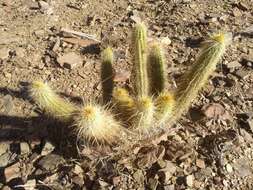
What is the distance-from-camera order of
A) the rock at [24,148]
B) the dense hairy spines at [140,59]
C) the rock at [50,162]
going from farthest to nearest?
the rock at [24,148]
the rock at [50,162]
the dense hairy spines at [140,59]

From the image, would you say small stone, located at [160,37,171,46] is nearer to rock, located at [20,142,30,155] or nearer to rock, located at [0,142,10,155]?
rock, located at [20,142,30,155]

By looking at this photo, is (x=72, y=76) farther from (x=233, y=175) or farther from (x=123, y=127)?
(x=233, y=175)

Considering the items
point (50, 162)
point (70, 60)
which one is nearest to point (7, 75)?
point (70, 60)

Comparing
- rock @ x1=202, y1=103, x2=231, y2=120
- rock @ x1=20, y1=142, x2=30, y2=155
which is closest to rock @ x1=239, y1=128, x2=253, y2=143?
rock @ x1=202, y1=103, x2=231, y2=120

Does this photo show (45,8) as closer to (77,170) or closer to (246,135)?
(77,170)

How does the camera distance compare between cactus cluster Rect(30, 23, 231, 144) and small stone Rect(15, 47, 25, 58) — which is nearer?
cactus cluster Rect(30, 23, 231, 144)

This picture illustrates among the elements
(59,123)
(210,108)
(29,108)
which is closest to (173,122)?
(210,108)

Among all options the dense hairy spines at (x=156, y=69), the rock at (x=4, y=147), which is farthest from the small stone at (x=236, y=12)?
the rock at (x=4, y=147)

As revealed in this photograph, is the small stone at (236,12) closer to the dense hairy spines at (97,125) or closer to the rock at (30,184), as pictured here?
the dense hairy spines at (97,125)

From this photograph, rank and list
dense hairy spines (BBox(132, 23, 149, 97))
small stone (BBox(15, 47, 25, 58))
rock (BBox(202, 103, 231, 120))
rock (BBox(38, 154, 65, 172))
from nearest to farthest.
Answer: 1. dense hairy spines (BBox(132, 23, 149, 97))
2. rock (BBox(38, 154, 65, 172))
3. rock (BBox(202, 103, 231, 120))
4. small stone (BBox(15, 47, 25, 58))
